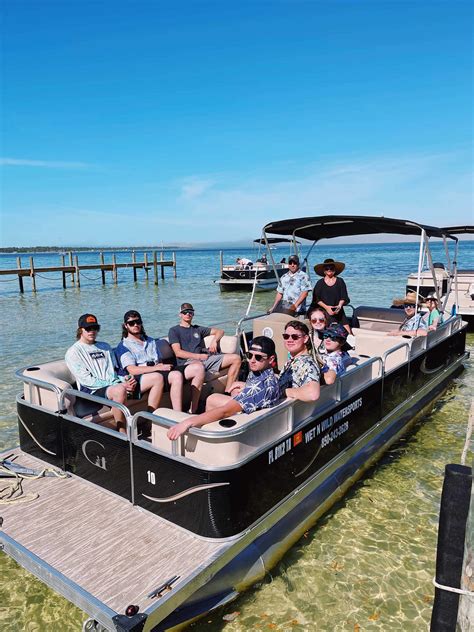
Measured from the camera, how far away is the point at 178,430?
10.5 ft

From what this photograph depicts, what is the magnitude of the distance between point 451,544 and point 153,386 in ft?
9.33

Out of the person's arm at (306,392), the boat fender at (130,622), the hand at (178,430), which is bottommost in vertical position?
the boat fender at (130,622)

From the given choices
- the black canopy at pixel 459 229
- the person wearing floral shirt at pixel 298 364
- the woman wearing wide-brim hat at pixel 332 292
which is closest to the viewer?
the person wearing floral shirt at pixel 298 364

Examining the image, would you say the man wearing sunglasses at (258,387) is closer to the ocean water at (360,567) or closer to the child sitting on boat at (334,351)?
the child sitting on boat at (334,351)

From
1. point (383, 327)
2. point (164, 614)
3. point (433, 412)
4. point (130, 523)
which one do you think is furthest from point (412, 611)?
point (383, 327)

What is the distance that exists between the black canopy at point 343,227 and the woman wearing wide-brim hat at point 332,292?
674mm

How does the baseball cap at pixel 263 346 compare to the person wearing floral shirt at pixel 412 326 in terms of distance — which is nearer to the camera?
the baseball cap at pixel 263 346

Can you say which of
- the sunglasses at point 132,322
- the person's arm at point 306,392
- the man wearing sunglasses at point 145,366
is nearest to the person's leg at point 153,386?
the man wearing sunglasses at point 145,366

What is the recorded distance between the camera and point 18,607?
10.7ft

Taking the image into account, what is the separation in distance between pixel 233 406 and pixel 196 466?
22.1 inches

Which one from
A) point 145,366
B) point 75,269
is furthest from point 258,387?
point 75,269

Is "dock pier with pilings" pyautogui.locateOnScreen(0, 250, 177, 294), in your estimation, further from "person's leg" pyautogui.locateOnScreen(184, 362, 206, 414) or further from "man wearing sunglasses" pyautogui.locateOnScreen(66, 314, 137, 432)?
"person's leg" pyautogui.locateOnScreen(184, 362, 206, 414)

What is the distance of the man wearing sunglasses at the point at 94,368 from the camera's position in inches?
165

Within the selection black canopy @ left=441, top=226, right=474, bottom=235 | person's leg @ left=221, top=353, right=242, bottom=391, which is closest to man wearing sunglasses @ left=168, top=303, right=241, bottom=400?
person's leg @ left=221, top=353, right=242, bottom=391
